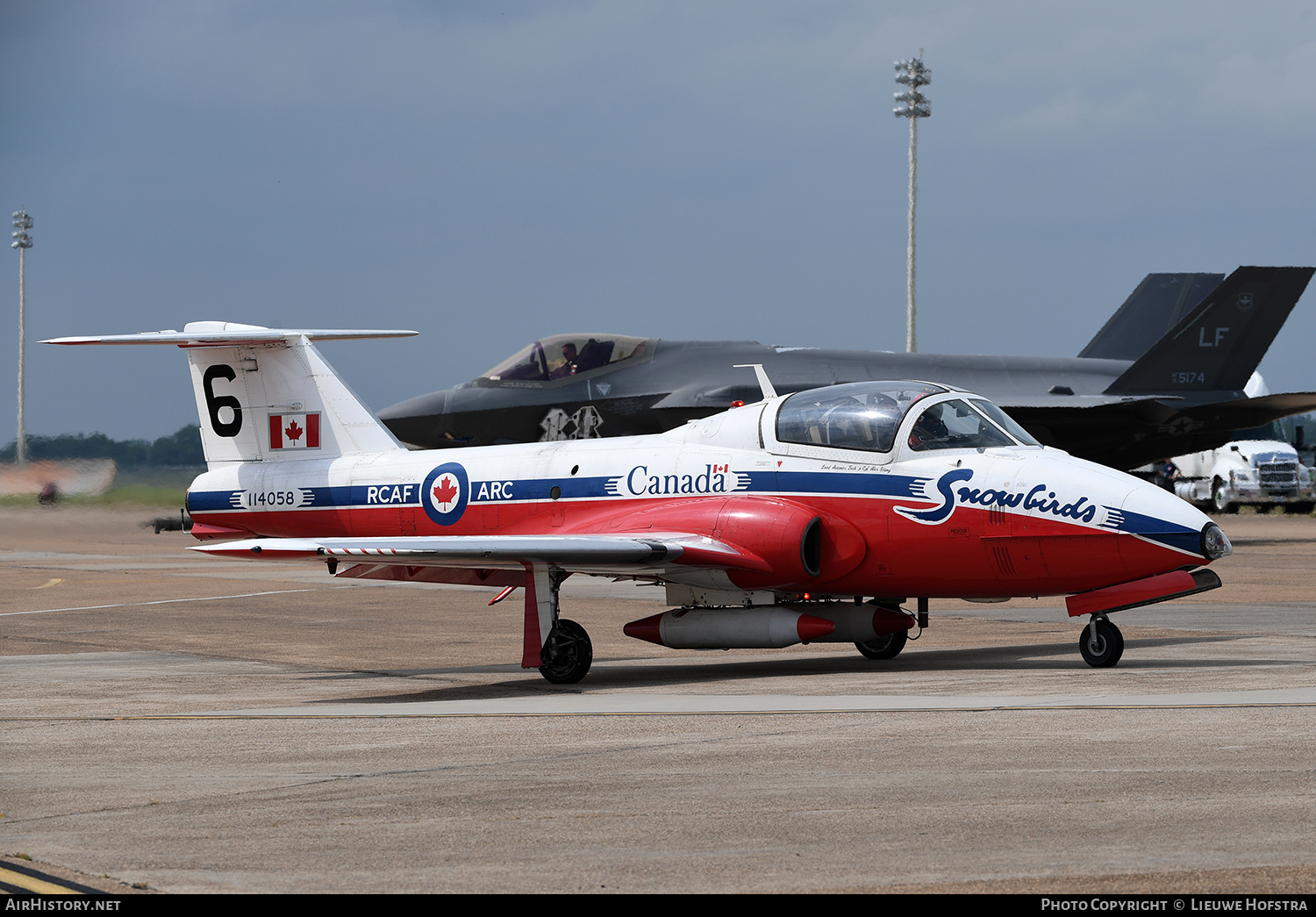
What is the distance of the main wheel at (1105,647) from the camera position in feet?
44.4

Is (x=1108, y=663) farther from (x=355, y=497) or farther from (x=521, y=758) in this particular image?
(x=355, y=497)

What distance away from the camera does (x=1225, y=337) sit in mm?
32938

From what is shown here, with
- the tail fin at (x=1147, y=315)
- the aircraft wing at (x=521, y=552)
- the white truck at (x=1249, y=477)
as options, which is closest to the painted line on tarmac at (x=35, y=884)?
the aircraft wing at (x=521, y=552)

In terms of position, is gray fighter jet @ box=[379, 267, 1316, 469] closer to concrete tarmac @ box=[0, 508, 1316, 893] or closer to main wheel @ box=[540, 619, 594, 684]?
concrete tarmac @ box=[0, 508, 1316, 893]

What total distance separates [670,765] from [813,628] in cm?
541

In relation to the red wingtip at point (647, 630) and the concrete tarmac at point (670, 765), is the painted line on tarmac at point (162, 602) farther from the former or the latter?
the red wingtip at point (647, 630)

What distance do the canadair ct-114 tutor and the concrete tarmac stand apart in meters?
0.62

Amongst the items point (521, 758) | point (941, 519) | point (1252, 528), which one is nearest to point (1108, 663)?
point (941, 519)

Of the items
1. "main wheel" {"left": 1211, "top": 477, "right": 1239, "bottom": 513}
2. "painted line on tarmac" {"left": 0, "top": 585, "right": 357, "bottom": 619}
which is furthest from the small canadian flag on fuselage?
"main wheel" {"left": 1211, "top": 477, "right": 1239, "bottom": 513}

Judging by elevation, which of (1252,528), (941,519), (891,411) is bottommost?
(1252,528)

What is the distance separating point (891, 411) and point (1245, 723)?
5296 millimetres

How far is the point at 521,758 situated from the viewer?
9.01 metres

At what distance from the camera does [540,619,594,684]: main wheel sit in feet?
44.5

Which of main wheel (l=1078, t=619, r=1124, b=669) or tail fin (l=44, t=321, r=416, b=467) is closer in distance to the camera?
main wheel (l=1078, t=619, r=1124, b=669)
